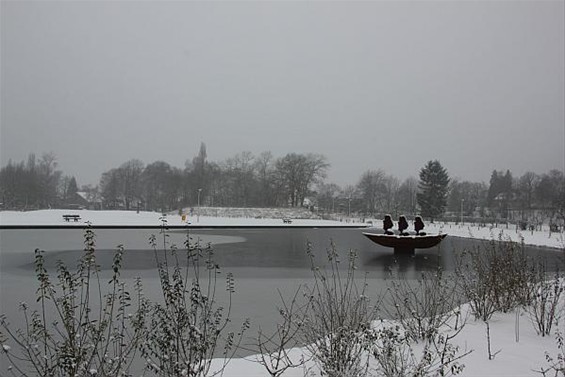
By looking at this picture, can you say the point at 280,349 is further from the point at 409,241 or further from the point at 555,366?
the point at 409,241

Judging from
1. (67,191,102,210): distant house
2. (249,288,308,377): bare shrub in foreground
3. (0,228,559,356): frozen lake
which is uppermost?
(67,191,102,210): distant house

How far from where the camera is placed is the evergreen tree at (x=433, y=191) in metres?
68.0

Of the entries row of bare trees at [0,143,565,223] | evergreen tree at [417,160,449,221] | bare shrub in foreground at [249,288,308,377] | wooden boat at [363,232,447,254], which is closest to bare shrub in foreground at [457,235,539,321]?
bare shrub in foreground at [249,288,308,377]

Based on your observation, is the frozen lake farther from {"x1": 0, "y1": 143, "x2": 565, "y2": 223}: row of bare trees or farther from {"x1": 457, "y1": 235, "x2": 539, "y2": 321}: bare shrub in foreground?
{"x1": 0, "y1": 143, "x2": 565, "y2": 223}: row of bare trees

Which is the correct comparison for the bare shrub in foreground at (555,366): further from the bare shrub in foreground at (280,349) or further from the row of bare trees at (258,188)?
the row of bare trees at (258,188)

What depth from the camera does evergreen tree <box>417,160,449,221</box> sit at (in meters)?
68.0

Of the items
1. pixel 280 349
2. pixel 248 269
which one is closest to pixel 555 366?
pixel 280 349

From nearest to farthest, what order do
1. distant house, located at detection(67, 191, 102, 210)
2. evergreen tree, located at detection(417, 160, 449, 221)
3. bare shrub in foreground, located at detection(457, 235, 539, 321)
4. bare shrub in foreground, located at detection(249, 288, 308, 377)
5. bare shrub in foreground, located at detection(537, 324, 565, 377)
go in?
bare shrub in foreground, located at detection(537, 324, 565, 377), bare shrub in foreground, located at detection(249, 288, 308, 377), bare shrub in foreground, located at detection(457, 235, 539, 321), evergreen tree, located at detection(417, 160, 449, 221), distant house, located at detection(67, 191, 102, 210)

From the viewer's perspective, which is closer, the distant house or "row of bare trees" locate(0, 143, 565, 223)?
"row of bare trees" locate(0, 143, 565, 223)

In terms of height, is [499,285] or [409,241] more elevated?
[499,285]

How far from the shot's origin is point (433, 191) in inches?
2694

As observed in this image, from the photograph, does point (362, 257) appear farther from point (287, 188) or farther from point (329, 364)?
point (287, 188)

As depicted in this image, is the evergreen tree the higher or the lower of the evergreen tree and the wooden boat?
the higher

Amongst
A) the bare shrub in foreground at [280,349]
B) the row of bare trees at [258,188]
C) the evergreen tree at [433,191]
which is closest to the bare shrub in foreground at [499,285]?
the bare shrub in foreground at [280,349]
